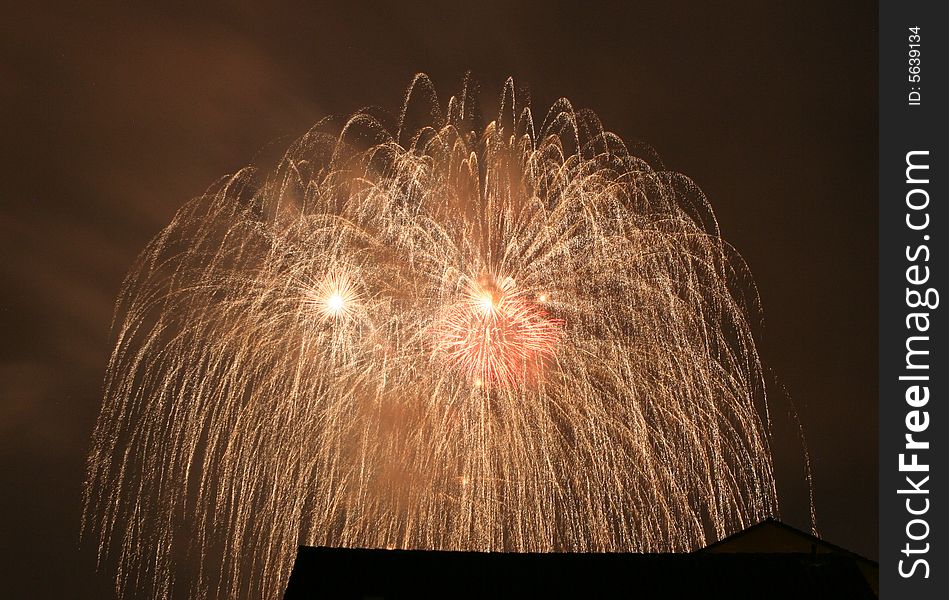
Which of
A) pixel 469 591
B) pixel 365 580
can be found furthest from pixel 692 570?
pixel 365 580

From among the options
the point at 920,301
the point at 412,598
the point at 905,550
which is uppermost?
the point at 920,301

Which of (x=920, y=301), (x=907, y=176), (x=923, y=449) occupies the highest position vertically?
(x=907, y=176)

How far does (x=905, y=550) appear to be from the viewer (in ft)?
78.2

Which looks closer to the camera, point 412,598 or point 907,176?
point 412,598

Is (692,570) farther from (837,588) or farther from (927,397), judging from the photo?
(927,397)

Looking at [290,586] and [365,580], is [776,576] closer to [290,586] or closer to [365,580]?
[365,580]

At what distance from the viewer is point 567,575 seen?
24594 millimetres

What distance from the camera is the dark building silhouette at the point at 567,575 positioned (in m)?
24.0

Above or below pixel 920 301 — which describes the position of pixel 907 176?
above

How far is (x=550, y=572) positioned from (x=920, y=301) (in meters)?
10.8

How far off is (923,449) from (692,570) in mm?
5843

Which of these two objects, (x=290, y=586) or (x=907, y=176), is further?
(x=907, y=176)

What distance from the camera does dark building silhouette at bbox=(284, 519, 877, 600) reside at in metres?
24.0

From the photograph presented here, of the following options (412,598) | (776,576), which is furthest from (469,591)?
(776,576)
